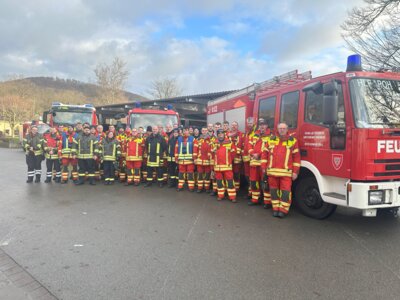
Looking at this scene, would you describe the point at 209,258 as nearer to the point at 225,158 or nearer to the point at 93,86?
the point at 225,158

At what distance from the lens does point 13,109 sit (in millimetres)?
45500

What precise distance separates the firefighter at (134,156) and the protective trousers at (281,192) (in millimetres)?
4322

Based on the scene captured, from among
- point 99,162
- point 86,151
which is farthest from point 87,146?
point 99,162

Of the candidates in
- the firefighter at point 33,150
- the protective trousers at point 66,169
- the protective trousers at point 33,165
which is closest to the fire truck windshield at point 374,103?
the protective trousers at point 66,169

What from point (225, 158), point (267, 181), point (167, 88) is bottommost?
point (267, 181)

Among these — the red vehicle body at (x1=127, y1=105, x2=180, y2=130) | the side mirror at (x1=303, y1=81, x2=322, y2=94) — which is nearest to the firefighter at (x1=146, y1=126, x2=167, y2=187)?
the red vehicle body at (x1=127, y1=105, x2=180, y2=130)

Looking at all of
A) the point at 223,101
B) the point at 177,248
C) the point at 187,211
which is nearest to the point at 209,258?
the point at 177,248

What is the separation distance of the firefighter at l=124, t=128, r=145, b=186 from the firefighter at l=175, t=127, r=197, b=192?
4.17 ft

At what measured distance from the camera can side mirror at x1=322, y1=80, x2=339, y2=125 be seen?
4539mm

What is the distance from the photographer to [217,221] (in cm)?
550

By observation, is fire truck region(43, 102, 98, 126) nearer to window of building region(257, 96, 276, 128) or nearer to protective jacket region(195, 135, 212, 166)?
protective jacket region(195, 135, 212, 166)

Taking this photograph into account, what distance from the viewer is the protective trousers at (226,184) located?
6902 millimetres

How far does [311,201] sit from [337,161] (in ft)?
3.84

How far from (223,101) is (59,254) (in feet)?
22.0
